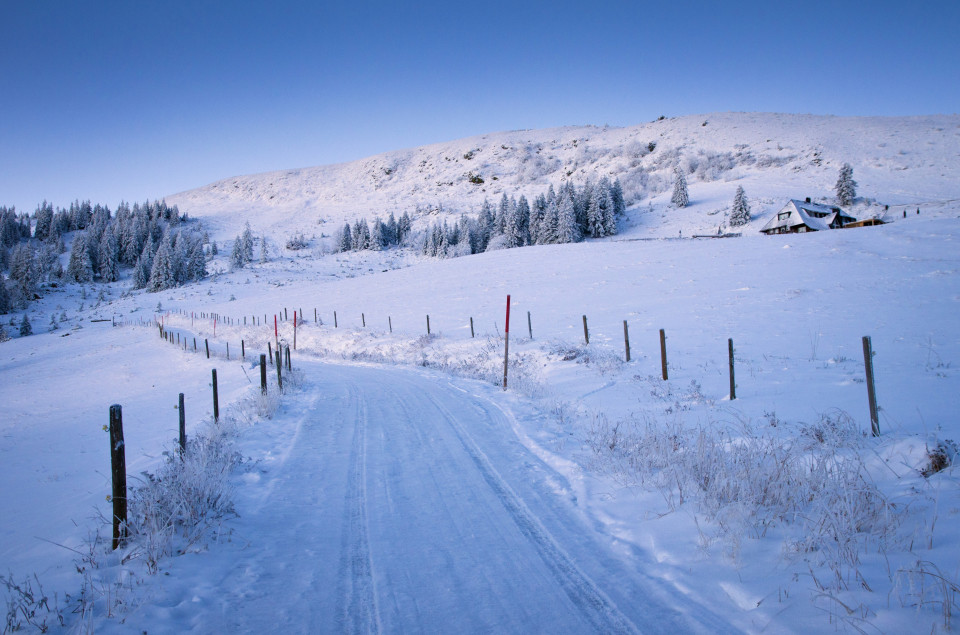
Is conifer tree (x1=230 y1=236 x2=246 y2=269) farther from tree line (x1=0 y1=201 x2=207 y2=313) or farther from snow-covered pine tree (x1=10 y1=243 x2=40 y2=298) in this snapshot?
snow-covered pine tree (x1=10 y1=243 x2=40 y2=298)

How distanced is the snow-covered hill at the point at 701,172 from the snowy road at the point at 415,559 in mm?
72112

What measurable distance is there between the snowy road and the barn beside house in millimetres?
65308

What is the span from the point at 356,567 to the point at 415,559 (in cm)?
53

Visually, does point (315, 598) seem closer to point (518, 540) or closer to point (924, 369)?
point (518, 540)

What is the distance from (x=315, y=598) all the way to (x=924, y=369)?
12.6 meters

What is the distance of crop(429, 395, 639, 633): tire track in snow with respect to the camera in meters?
3.09

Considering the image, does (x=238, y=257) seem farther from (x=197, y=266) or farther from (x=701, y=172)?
(x=701, y=172)

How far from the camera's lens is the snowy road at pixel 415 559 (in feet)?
10.3

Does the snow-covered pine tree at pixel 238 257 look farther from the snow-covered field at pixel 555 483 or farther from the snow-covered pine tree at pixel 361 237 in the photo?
the snow-covered field at pixel 555 483

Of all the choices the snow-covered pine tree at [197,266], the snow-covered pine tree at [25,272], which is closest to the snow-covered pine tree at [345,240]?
the snow-covered pine tree at [197,266]

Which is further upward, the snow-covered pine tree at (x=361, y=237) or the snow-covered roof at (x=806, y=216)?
the snow-covered pine tree at (x=361, y=237)

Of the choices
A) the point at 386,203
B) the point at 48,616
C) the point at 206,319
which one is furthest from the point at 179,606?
the point at 386,203

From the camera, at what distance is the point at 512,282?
39031mm

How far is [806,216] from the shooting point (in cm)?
5459
